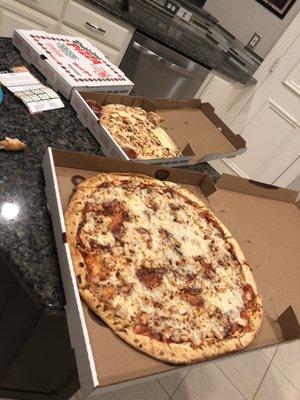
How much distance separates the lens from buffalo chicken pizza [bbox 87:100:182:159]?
1.18 m

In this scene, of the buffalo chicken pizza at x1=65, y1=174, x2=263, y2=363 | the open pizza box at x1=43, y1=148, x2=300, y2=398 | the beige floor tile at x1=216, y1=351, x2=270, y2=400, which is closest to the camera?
the open pizza box at x1=43, y1=148, x2=300, y2=398

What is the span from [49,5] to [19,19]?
248 mm

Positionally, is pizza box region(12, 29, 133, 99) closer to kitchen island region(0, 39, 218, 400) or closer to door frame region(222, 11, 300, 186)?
kitchen island region(0, 39, 218, 400)

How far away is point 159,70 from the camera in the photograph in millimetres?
2703

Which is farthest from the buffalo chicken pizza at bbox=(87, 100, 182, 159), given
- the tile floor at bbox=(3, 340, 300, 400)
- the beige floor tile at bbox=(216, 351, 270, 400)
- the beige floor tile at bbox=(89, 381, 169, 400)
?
the beige floor tile at bbox=(216, 351, 270, 400)

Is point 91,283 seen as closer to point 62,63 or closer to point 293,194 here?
point 62,63

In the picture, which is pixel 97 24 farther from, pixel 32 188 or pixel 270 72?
pixel 32 188

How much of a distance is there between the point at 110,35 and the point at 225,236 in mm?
2007

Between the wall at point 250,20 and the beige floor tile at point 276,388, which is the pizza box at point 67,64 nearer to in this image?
the beige floor tile at point 276,388

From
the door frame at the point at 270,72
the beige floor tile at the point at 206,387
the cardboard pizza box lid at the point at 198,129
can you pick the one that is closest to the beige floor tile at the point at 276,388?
the beige floor tile at the point at 206,387

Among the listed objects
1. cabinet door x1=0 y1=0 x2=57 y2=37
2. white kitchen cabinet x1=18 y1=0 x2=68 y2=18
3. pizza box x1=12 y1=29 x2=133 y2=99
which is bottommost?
cabinet door x1=0 y1=0 x2=57 y2=37

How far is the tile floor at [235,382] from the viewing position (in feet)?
5.65

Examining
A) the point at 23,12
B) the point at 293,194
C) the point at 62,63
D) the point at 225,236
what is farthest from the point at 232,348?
the point at 23,12

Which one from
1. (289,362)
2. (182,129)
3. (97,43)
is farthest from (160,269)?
(97,43)
